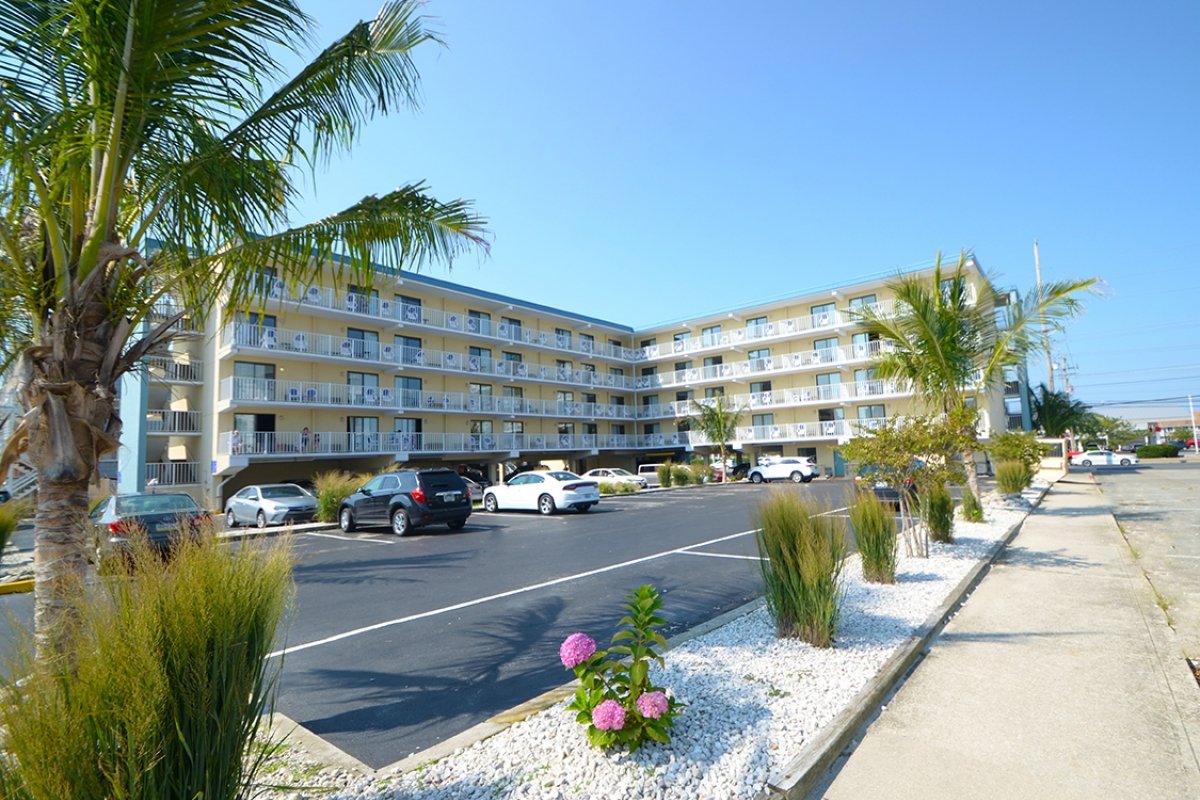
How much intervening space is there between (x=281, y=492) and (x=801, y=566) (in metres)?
18.9

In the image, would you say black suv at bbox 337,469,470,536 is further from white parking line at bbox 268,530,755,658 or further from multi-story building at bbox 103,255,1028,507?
white parking line at bbox 268,530,755,658

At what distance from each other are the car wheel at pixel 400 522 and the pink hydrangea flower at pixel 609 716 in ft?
42.2

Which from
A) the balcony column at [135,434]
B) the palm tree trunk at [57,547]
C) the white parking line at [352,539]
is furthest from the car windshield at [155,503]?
the balcony column at [135,434]

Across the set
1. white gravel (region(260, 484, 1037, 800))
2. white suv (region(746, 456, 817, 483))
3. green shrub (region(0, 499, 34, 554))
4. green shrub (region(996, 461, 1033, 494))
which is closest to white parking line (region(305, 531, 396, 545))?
green shrub (region(0, 499, 34, 554))

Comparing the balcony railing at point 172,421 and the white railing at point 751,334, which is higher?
the white railing at point 751,334

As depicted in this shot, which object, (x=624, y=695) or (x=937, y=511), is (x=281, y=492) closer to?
(x=937, y=511)

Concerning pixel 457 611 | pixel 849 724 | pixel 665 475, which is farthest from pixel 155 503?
pixel 665 475

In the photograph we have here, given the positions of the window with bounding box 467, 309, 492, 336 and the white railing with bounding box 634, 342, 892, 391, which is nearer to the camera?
the window with bounding box 467, 309, 492, 336

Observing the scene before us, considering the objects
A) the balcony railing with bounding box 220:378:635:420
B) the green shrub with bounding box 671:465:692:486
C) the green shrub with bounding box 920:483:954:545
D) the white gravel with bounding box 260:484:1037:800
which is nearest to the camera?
the white gravel with bounding box 260:484:1037:800

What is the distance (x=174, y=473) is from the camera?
25.5 m

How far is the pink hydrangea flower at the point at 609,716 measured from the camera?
120 inches

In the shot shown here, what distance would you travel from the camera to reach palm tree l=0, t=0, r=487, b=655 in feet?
10.5

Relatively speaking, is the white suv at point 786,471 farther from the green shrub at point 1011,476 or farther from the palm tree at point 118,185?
the palm tree at point 118,185

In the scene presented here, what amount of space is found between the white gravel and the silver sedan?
56.0 feet
